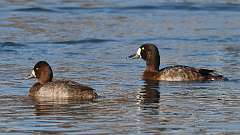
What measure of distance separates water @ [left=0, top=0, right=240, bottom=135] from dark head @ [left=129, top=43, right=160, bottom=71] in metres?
0.35

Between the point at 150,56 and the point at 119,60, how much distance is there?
6.32 feet

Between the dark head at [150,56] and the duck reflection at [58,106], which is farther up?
the dark head at [150,56]

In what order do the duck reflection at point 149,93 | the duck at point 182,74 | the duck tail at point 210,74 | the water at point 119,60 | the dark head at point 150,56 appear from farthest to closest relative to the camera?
1. the dark head at point 150,56
2. the duck at point 182,74
3. the duck tail at point 210,74
4. the duck reflection at point 149,93
5. the water at point 119,60

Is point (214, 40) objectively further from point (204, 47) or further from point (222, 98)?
point (222, 98)

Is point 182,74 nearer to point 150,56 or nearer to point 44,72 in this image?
point 150,56

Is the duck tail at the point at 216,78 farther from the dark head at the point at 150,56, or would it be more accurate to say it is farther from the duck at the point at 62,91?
the duck at the point at 62,91

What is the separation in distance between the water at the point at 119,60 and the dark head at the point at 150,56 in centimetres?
35

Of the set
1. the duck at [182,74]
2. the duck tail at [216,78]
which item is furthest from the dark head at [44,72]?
the duck tail at [216,78]

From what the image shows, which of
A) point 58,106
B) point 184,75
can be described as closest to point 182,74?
point 184,75

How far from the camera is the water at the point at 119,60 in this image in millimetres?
11898

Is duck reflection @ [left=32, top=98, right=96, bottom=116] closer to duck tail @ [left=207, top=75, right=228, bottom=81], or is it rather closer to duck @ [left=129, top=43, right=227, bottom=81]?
duck @ [left=129, top=43, right=227, bottom=81]

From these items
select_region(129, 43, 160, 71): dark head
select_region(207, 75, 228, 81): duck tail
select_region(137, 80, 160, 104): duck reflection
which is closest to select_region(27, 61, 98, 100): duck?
select_region(137, 80, 160, 104): duck reflection

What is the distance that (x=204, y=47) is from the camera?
903 inches

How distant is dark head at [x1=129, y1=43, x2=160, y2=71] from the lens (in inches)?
725
